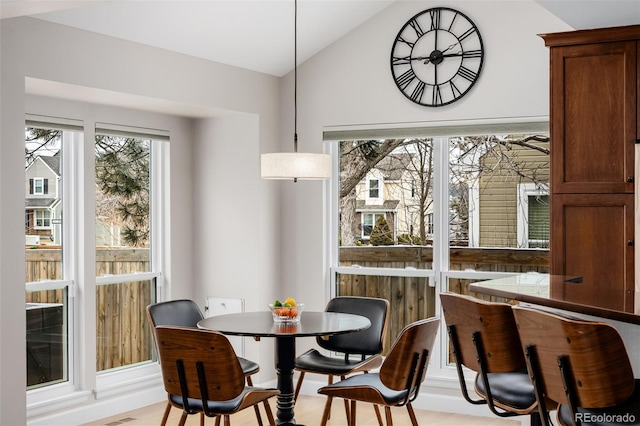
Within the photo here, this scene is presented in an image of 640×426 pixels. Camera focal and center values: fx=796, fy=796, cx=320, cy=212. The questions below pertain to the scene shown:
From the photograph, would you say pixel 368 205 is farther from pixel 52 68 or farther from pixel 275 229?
pixel 52 68

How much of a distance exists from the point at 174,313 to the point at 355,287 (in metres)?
1.64

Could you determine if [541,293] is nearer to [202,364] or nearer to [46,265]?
[202,364]

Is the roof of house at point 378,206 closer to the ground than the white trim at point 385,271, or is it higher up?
higher up

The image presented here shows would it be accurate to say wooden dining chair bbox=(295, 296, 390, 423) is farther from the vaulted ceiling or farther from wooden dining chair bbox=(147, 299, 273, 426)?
the vaulted ceiling

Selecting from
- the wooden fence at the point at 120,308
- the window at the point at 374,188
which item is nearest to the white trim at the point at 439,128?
the window at the point at 374,188

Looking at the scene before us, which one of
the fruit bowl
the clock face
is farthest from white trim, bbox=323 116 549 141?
the fruit bowl

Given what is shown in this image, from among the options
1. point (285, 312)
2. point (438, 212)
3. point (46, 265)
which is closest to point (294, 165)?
point (285, 312)

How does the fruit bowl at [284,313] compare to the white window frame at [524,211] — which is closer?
the fruit bowl at [284,313]

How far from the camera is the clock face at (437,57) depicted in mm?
5500

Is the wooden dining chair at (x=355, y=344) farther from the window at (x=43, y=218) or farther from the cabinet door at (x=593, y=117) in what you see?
the window at (x=43, y=218)

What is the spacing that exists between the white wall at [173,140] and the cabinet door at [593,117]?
92.8 inches

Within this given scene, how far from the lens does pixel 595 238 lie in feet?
14.7

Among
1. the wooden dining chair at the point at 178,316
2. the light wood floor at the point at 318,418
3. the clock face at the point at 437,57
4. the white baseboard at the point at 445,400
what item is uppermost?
the clock face at the point at 437,57

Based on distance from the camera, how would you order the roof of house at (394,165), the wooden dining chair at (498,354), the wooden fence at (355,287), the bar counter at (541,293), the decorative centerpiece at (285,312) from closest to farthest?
the bar counter at (541,293) → the wooden dining chair at (498,354) → the decorative centerpiece at (285,312) → the wooden fence at (355,287) → the roof of house at (394,165)
